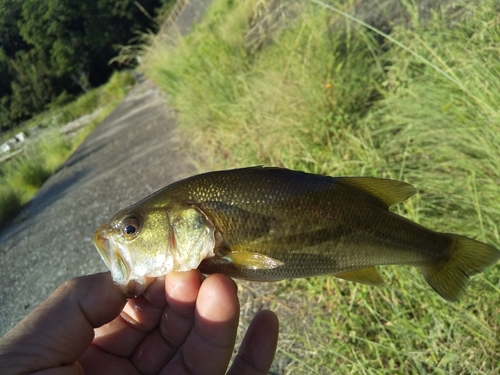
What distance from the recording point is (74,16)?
134 feet

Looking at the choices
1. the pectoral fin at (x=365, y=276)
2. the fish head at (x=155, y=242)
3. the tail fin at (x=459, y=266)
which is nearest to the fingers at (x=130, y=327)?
the fish head at (x=155, y=242)

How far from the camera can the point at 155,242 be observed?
5.50ft

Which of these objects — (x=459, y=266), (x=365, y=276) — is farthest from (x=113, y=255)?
(x=459, y=266)

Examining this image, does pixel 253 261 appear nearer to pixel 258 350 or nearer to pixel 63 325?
pixel 258 350

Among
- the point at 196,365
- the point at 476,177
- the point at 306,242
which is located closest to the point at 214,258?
the point at 306,242

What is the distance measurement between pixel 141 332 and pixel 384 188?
1.31 metres

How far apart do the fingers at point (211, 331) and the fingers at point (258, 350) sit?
25 centimetres

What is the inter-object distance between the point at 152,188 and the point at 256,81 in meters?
2.51

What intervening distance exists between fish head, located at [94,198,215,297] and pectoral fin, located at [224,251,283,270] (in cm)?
11

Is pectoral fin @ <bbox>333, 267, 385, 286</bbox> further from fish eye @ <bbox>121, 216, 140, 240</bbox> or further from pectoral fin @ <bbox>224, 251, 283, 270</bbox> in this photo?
fish eye @ <bbox>121, 216, 140, 240</bbox>

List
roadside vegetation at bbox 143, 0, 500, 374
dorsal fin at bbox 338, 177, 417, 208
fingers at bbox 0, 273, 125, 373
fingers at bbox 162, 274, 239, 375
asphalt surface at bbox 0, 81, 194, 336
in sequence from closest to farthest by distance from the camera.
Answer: fingers at bbox 0, 273, 125, 373
fingers at bbox 162, 274, 239, 375
dorsal fin at bbox 338, 177, 417, 208
roadside vegetation at bbox 143, 0, 500, 374
asphalt surface at bbox 0, 81, 194, 336

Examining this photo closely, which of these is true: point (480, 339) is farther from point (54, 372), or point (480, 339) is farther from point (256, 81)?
point (256, 81)

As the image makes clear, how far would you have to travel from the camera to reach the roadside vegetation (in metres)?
2.50

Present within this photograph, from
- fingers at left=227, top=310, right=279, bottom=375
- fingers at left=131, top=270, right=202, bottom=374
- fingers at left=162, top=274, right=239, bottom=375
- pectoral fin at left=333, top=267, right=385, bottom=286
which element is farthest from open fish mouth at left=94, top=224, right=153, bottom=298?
pectoral fin at left=333, top=267, right=385, bottom=286
